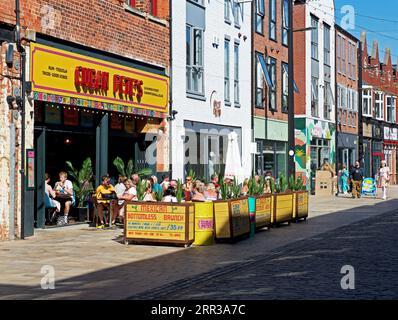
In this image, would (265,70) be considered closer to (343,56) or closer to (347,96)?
(343,56)

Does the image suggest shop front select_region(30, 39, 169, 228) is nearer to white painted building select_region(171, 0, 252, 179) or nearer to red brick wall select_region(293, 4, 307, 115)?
white painted building select_region(171, 0, 252, 179)

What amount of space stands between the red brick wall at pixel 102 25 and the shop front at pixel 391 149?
126ft

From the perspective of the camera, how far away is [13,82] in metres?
15.9

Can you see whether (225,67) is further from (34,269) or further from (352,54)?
(352,54)

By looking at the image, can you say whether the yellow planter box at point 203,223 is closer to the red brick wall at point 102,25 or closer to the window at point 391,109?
the red brick wall at point 102,25

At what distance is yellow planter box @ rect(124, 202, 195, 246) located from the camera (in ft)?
48.5

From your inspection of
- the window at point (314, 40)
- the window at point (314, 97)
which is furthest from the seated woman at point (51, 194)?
the window at point (314, 40)

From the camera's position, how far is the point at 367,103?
53.4 m

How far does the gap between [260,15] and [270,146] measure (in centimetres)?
607

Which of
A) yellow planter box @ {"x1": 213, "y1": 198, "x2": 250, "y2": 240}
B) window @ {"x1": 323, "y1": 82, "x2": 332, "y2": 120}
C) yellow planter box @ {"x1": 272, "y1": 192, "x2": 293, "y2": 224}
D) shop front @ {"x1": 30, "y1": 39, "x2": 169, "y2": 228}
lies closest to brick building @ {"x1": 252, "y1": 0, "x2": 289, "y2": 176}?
window @ {"x1": 323, "y1": 82, "x2": 332, "y2": 120}

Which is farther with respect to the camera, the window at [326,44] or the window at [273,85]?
the window at [326,44]

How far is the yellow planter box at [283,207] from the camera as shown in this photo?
757 inches

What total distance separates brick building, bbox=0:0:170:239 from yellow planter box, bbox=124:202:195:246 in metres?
2.59

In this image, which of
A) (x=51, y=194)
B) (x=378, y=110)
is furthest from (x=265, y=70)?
(x=378, y=110)
